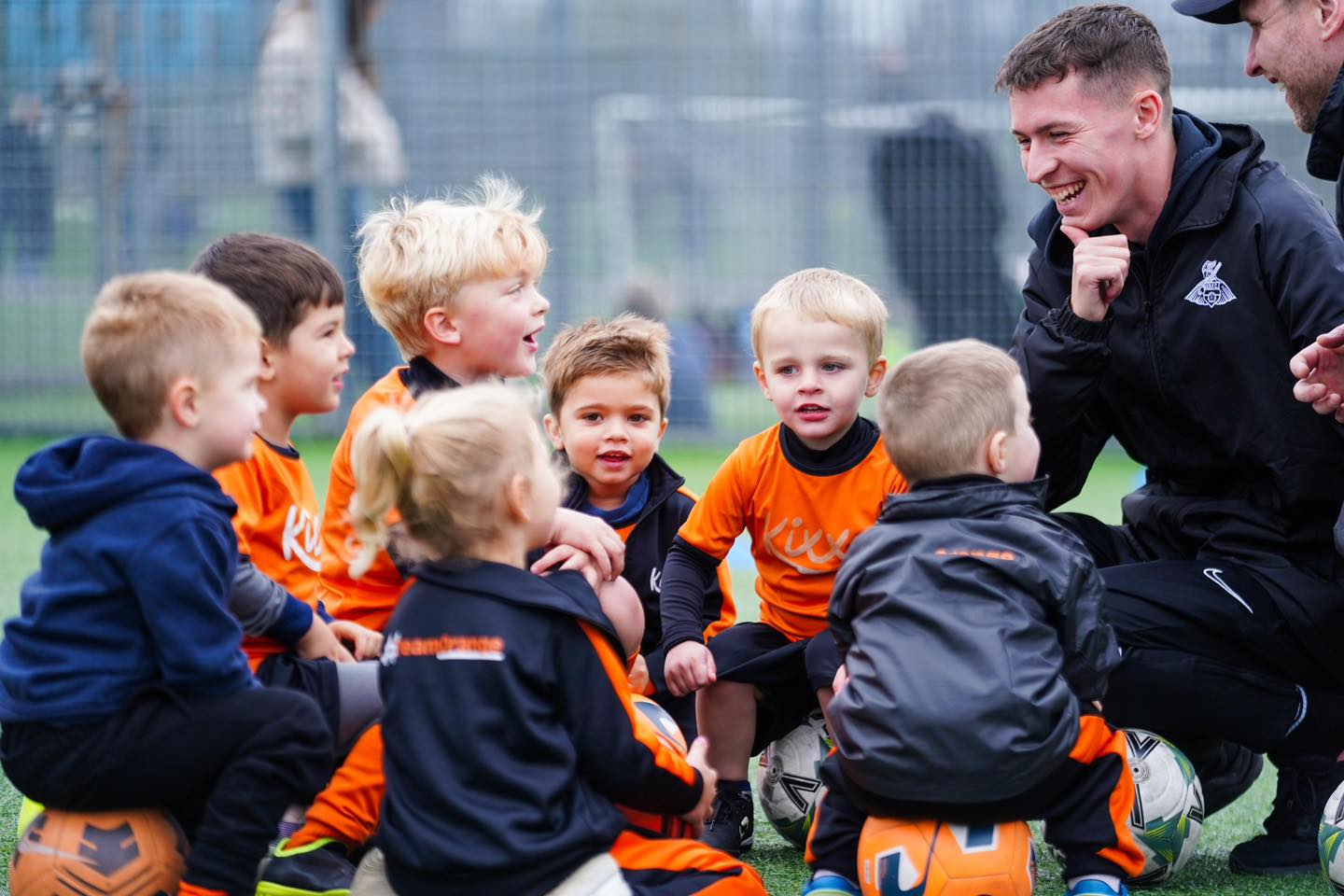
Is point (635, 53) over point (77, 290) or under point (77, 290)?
over

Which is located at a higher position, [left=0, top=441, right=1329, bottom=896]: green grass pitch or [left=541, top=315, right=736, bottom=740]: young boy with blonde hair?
[left=541, top=315, right=736, bottom=740]: young boy with blonde hair

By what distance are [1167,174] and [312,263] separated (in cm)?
201

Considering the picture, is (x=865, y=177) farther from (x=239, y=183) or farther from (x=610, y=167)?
(x=239, y=183)

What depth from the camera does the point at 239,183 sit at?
1141 centimetres

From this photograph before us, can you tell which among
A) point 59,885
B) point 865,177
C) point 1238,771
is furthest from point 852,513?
point 865,177

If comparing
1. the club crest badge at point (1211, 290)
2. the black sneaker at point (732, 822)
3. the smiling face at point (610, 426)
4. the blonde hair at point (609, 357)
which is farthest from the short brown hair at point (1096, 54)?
the black sneaker at point (732, 822)

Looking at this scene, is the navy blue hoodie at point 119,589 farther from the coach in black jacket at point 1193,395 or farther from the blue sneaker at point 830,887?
the coach in black jacket at point 1193,395

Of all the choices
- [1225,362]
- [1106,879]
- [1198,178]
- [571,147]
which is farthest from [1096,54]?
[571,147]

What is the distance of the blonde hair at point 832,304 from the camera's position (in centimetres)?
379

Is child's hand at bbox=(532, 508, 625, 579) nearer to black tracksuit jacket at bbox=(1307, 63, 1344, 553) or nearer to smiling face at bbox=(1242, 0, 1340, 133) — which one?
black tracksuit jacket at bbox=(1307, 63, 1344, 553)

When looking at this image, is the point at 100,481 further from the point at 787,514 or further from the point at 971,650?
the point at 787,514

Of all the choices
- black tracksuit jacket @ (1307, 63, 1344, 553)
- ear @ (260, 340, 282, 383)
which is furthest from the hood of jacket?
black tracksuit jacket @ (1307, 63, 1344, 553)

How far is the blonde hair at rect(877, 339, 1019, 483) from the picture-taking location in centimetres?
302

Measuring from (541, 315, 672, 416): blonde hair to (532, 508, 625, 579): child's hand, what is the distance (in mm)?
569
